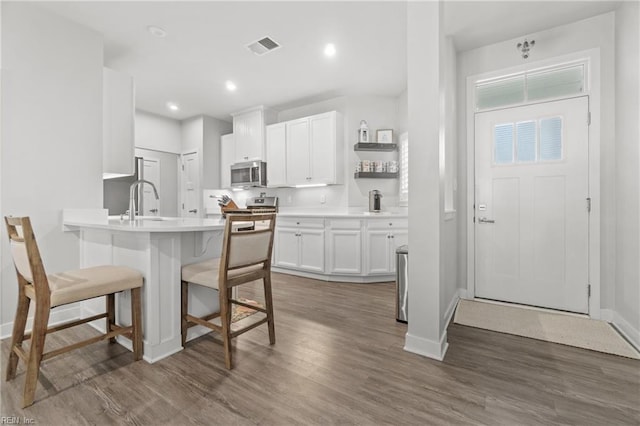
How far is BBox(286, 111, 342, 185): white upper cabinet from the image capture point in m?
4.41

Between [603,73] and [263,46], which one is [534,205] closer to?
[603,73]

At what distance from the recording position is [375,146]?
4.37 metres

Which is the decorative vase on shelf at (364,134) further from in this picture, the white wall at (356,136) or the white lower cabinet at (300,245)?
the white lower cabinet at (300,245)

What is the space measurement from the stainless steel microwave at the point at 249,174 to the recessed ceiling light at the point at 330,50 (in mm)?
2305

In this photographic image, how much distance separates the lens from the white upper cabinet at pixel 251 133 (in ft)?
16.8

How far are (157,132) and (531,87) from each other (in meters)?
5.80

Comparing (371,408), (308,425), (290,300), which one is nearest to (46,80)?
(290,300)

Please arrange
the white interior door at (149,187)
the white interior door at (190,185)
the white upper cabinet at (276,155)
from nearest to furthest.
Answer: the white upper cabinet at (276,155) < the white interior door at (149,187) < the white interior door at (190,185)

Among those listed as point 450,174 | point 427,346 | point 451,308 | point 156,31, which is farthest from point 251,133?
point 427,346

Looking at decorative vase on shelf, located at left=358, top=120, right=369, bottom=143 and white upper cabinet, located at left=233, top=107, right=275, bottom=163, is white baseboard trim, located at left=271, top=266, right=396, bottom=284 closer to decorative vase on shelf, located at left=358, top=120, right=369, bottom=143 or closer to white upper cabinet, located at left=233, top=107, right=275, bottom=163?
decorative vase on shelf, located at left=358, top=120, right=369, bottom=143

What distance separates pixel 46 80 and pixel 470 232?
4.24 meters

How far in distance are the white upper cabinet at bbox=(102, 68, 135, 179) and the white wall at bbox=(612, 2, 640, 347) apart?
4.38 metres

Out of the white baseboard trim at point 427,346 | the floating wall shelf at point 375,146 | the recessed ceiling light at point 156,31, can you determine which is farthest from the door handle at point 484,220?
the recessed ceiling light at point 156,31

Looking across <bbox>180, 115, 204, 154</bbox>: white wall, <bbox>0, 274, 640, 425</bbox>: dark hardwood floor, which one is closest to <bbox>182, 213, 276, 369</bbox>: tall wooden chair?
<bbox>0, 274, 640, 425</bbox>: dark hardwood floor
